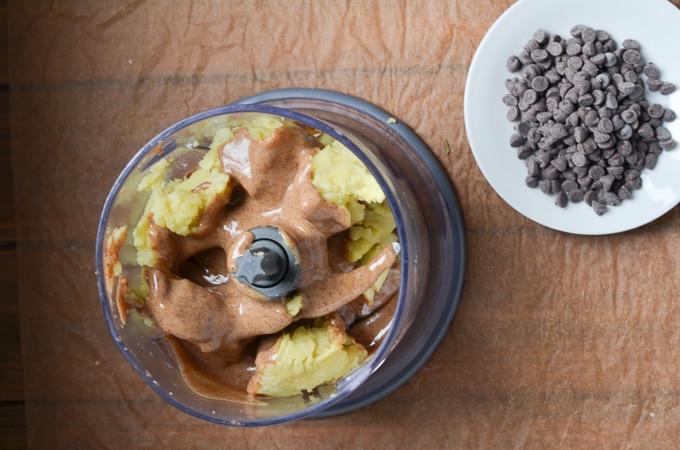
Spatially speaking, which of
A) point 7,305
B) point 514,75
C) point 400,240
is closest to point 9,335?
point 7,305

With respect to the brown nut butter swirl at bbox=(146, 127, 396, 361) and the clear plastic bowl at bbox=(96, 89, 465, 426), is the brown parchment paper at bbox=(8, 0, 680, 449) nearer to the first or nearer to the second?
the clear plastic bowl at bbox=(96, 89, 465, 426)

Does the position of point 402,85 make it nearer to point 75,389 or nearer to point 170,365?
point 170,365

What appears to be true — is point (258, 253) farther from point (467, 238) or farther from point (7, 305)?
point (7, 305)

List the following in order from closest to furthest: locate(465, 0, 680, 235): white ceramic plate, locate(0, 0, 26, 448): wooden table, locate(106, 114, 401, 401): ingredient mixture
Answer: locate(106, 114, 401, 401): ingredient mixture < locate(465, 0, 680, 235): white ceramic plate < locate(0, 0, 26, 448): wooden table

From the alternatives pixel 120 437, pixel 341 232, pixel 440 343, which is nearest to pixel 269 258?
pixel 341 232

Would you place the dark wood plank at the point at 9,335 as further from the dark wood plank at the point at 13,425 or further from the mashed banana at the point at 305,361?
the mashed banana at the point at 305,361

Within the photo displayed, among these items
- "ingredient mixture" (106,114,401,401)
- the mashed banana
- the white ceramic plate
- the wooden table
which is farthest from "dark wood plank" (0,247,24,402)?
the white ceramic plate
